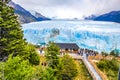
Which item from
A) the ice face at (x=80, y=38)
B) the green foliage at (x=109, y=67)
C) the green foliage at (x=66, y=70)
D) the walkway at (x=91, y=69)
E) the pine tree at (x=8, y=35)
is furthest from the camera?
the ice face at (x=80, y=38)

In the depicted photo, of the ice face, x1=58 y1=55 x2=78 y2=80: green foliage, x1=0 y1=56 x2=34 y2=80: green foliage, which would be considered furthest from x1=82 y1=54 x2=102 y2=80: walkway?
the ice face

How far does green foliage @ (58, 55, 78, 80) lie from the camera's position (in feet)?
158

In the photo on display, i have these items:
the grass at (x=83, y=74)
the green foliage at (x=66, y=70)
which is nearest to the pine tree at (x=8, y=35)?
the green foliage at (x=66, y=70)

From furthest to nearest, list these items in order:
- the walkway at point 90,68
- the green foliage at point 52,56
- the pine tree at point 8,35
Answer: the green foliage at point 52,56 < the walkway at point 90,68 < the pine tree at point 8,35

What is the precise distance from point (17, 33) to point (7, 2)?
363cm

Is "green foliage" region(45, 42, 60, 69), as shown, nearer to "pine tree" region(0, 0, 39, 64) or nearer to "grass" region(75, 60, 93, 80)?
"grass" region(75, 60, 93, 80)

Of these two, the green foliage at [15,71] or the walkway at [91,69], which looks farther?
the walkway at [91,69]

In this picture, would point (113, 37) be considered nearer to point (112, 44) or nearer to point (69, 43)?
point (112, 44)

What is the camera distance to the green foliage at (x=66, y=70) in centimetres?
4809

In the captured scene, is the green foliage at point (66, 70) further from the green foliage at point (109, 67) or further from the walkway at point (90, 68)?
the green foliage at point (109, 67)

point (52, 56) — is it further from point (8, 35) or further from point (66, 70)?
point (8, 35)

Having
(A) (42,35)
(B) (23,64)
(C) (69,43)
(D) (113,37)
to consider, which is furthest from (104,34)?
(B) (23,64)

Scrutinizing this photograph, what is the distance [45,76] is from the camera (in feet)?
117

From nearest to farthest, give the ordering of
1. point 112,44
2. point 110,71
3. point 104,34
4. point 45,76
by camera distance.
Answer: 1. point 45,76
2. point 110,71
3. point 112,44
4. point 104,34
